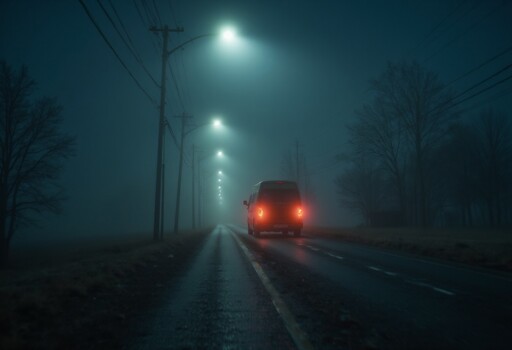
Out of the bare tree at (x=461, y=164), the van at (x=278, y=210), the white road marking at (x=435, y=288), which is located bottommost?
the white road marking at (x=435, y=288)

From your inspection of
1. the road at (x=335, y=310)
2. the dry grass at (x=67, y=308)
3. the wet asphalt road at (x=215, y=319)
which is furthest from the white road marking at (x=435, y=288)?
the dry grass at (x=67, y=308)

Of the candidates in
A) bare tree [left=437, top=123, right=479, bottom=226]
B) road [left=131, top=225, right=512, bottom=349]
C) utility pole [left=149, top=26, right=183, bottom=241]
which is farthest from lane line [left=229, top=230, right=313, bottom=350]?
bare tree [left=437, top=123, right=479, bottom=226]

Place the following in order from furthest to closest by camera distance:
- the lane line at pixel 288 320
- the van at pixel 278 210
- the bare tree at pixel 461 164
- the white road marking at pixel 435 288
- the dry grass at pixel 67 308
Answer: the bare tree at pixel 461 164 < the van at pixel 278 210 < the white road marking at pixel 435 288 < the dry grass at pixel 67 308 < the lane line at pixel 288 320

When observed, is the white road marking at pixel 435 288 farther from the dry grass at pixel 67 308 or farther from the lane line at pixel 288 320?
the dry grass at pixel 67 308

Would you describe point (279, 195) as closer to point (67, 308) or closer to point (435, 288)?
point (435, 288)

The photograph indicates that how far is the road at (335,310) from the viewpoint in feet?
15.3

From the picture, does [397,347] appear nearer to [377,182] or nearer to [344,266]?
[344,266]

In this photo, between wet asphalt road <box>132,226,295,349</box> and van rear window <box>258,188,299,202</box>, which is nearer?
wet asphalt road <box>132,226,295,349</box>

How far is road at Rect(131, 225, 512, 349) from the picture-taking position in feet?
15.3

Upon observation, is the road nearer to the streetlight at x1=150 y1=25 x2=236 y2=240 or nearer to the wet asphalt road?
the wet asphalt road

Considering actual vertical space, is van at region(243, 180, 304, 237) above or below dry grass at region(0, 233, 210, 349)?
above

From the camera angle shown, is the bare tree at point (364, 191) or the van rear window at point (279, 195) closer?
the van rear window at point (279, 195)

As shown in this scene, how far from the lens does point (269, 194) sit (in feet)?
→ 89.2

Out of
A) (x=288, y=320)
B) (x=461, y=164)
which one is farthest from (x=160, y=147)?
(x=461, y=164)
